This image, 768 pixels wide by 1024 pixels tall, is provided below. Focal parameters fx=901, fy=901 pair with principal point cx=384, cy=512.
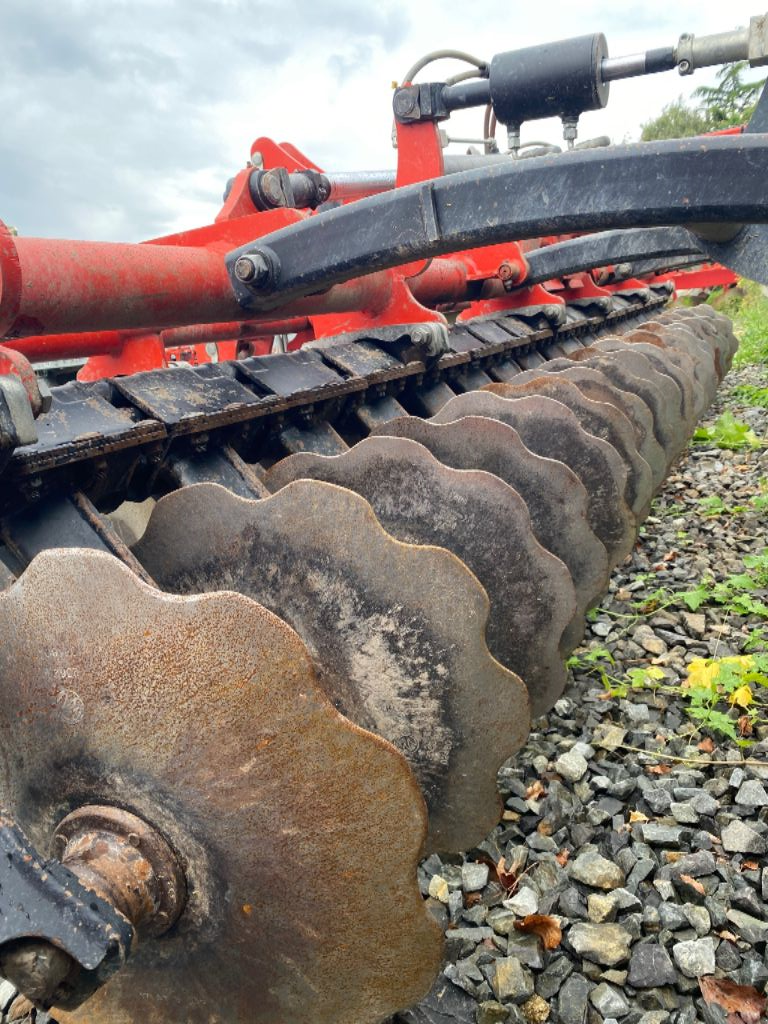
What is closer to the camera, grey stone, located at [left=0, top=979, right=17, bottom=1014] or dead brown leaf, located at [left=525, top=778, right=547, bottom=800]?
grey stone, located at [left=0, top=979, right=17, bottom=1014]

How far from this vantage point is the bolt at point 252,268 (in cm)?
260

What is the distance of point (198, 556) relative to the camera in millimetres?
1743

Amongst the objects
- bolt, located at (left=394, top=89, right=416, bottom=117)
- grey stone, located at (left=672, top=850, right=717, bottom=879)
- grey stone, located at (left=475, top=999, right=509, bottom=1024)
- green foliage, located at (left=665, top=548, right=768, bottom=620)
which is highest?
bolt, located at (left=394, top=89, right=416, bottom=117)

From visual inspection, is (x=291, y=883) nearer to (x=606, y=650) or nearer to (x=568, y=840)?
(x=568, y=840)

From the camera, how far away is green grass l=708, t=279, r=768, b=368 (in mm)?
9609

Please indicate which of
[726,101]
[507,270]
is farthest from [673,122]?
[507,270]

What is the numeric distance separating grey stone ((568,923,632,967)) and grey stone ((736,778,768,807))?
56 cm

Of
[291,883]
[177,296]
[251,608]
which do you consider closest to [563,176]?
[177,296]

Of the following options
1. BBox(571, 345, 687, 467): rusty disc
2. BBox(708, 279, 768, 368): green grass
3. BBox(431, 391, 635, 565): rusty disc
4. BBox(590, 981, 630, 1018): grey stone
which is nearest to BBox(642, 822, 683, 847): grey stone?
BBox(590, 981, 630, 1018): grey stone

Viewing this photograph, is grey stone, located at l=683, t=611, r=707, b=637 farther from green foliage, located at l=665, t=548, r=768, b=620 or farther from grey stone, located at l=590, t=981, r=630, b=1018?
grey stone, located at l=590, t=981, r=630, b=1018

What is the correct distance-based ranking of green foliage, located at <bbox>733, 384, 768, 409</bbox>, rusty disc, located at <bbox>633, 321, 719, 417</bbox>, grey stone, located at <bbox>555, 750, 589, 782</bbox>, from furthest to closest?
green foliage, located at <bbox>733, 384, 768, 409</bbox> < rusty disc, located at <bbox>633, 321, 719, 417</bbox> < grey stone, located at <bbox>555, 750, 589, 782</bbox>

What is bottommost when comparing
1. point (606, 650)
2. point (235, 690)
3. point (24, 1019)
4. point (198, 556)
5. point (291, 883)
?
point (606, 650)

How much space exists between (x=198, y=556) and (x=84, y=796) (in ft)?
1.99

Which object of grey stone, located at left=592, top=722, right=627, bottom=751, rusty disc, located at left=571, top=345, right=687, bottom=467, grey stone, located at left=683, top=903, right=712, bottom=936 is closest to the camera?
grey stone, located at left=683, top=903, right=712, bottom=936
